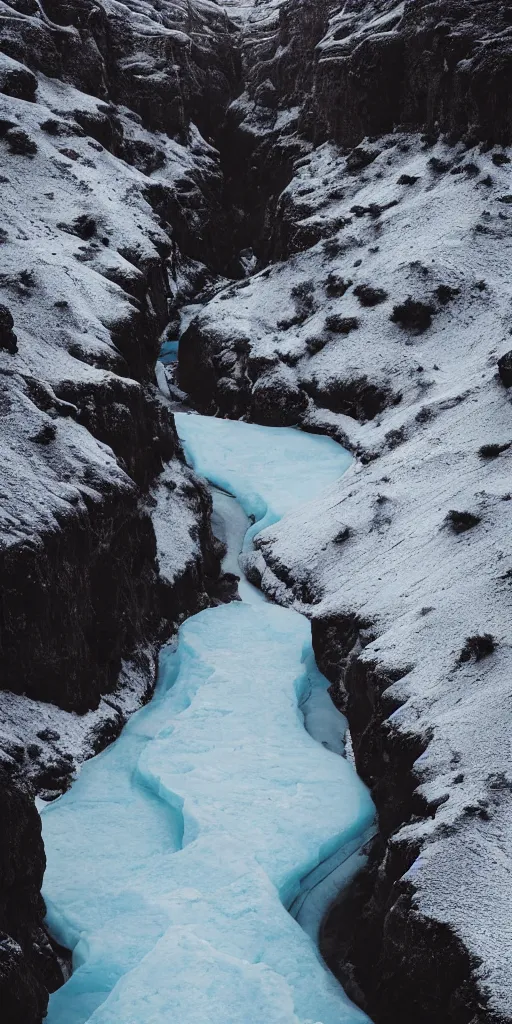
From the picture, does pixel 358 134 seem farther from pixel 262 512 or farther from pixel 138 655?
pixel 138 655

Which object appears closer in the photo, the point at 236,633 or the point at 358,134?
the point at 236,633

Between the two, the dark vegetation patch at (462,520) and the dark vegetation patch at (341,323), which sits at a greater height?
the dark vegetation patch at (341,323)

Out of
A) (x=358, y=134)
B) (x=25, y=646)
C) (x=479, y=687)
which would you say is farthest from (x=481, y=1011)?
(x=358, y=134)

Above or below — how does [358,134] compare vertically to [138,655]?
above

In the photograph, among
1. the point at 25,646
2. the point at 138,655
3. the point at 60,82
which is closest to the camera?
the point at 25,646

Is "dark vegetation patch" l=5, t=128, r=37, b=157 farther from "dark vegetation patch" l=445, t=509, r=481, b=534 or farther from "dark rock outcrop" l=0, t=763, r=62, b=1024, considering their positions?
"dark rock outcrop" l=0, t=763, r=62, b=1024

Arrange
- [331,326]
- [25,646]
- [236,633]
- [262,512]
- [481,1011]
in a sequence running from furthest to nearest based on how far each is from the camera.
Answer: [331,326] → [262,512] → [236,633] → [25,646] → [481,1011]

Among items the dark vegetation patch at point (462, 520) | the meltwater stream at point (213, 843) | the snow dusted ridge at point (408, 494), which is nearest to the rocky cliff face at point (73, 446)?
the meltwater stream at point (213, 843)

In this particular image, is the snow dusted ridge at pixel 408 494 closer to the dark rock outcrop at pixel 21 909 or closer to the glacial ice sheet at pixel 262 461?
the glacial ice sheet at pixel 262 461
